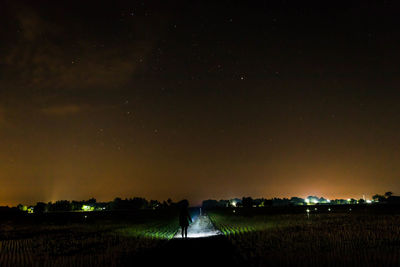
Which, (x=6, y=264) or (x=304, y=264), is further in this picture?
(x=6, y=264)

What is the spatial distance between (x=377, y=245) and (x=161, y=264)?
9.34 meters

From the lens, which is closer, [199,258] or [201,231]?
[199,258]

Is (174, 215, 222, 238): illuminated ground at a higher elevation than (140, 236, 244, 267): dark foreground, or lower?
lower

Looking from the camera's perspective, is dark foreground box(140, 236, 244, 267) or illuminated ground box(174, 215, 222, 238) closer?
dark foreground box(140, 236, 244, 267)

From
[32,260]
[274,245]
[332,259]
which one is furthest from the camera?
[274,245]

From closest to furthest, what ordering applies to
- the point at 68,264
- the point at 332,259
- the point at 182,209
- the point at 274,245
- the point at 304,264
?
the point at 304,264 → the point at 332,259 → the point at 68,264 → the point at 274,245 → the point at 182,209

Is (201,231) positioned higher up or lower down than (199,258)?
lower down

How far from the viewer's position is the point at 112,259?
13.8 m

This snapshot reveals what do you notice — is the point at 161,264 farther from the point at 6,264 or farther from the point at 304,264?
the point at 6,264

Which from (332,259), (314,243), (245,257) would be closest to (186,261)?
(245,257)

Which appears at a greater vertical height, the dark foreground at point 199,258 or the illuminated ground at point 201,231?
the dark foreground at point 199,258

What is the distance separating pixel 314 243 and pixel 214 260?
266 inches

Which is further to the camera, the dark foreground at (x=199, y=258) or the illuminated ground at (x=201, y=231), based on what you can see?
the illuminated ground at (x=201, y=231)

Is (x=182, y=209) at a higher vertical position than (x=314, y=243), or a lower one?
higher
